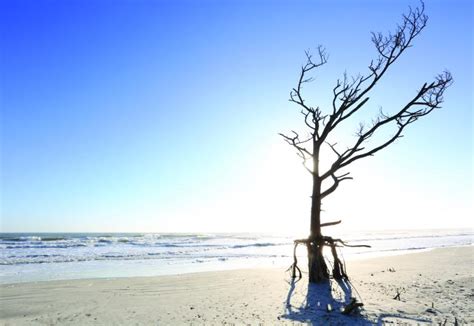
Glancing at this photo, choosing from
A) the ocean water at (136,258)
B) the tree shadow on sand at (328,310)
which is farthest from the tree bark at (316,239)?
the ocean water at (136,258)

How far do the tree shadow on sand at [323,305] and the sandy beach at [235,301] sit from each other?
0.02 metres

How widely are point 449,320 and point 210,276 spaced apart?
921 cm

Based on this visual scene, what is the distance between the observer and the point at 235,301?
1073 centimetres

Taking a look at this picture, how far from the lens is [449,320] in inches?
336

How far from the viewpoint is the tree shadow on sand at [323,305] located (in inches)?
342

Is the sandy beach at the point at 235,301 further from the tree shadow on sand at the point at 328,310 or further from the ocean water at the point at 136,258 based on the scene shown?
the ocean water at the point at 136,258

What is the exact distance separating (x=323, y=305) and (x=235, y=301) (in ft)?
7.71

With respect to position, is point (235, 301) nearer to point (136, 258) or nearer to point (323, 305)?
point (323, 305)

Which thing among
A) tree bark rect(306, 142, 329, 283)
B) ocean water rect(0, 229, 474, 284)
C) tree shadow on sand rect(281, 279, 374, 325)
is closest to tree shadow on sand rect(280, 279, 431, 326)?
tree shadow on sand rect(281, 279, 374, 325)

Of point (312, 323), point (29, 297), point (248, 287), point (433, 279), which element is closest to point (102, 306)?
point (29, 297)

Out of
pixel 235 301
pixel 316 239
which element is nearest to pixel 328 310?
pixel 235 301

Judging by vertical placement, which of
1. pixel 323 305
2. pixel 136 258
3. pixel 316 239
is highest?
pixel 316 239

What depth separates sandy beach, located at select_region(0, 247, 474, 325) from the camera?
350 inches

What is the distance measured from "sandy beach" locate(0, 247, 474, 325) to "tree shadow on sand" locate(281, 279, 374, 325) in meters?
0.02
